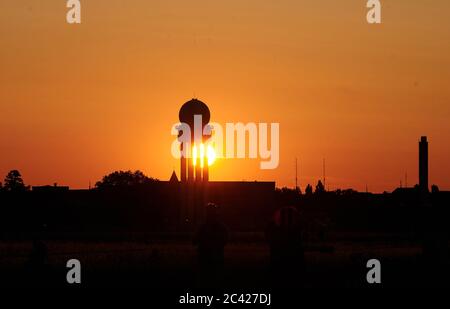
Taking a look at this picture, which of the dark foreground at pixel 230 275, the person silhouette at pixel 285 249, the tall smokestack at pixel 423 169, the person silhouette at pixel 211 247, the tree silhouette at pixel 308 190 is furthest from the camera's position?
the tree silhouette at pixel 308 190

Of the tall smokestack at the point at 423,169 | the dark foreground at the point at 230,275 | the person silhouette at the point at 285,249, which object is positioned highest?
the tall smokestack at the point at 423,169

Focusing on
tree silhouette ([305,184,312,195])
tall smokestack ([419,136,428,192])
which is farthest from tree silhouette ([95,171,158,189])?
tall smokestack ([419,136,428,192])

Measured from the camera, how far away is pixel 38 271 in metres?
26.9

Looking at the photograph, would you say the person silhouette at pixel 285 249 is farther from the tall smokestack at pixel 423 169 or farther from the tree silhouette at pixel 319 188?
the tree silhouette at pixel 319 188

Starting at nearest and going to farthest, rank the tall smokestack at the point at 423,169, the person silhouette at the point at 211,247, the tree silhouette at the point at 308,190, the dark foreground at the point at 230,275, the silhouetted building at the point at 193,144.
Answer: the person silhouette at the point at 211,247 < the dark foreground at the point at 230,275 < the tall smokestack at the point at 423,169 < the silhouetted building at the point at 193,144 < the tree silhouette at the point at 308,190

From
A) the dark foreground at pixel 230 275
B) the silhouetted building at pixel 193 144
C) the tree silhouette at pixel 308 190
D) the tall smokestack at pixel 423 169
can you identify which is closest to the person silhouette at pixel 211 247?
the dark foreground at pixel 230 275

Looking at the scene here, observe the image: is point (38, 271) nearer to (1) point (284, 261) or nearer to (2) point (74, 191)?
(1) point (284, 261)

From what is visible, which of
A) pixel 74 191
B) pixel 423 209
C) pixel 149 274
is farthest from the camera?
pixel 74 191

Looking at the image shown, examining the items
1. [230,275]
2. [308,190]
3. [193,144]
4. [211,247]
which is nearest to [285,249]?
[230,275]

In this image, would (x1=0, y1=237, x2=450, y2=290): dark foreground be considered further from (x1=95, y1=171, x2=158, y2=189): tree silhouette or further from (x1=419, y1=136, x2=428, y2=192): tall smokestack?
(x1=95, y1=171, x2=158, y2=189): tree silhouette
